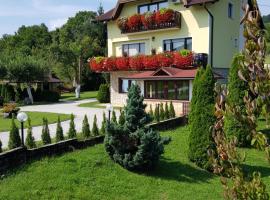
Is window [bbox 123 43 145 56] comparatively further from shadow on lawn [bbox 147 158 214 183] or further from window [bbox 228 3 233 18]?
shadow on lawn [bbox 147 158 214 183]

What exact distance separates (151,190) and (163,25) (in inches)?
681

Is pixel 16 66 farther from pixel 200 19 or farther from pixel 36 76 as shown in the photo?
pixel 200 19

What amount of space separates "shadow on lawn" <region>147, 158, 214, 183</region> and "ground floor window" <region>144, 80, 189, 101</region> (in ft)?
39.8

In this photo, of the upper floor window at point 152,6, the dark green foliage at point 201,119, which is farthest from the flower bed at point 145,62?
the dark green foliage at point 201,119

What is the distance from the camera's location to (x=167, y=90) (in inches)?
937

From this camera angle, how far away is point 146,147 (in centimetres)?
948

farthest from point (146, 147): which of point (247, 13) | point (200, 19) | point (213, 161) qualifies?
point (200, 19)

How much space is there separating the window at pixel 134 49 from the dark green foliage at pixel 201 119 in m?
16.2

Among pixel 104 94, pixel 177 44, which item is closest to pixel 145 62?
pixel 177 44

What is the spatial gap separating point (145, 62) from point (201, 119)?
14.4 meters

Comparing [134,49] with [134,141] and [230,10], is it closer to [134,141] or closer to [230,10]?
[230,10]

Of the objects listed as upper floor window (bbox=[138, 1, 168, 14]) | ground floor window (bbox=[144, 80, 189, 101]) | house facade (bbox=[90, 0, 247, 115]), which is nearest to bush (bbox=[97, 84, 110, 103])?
house facade (bbox=[90, 0, 247, 115])

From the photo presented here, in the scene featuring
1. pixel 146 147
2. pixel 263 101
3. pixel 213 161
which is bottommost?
pixel 146 147

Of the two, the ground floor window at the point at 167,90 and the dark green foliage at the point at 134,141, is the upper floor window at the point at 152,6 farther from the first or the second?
the dark green foliage at the point at 134,141
